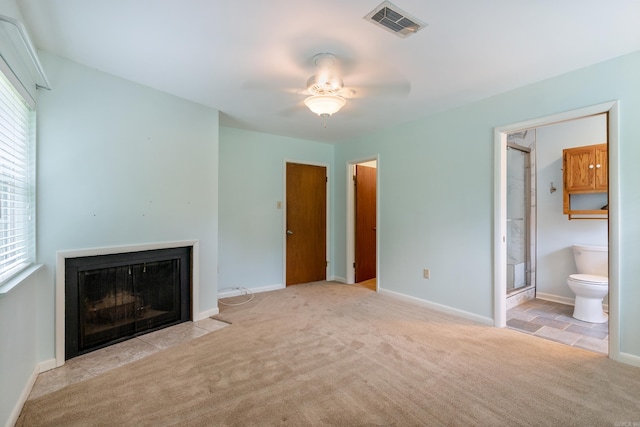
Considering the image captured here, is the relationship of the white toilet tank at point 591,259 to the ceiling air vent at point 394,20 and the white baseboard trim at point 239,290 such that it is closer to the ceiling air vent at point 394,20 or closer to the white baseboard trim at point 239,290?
the ceiling air vent at point 394,20

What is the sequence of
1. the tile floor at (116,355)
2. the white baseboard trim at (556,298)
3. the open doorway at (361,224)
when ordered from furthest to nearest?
1. the open doorway at (361,224)
2. the white baseboard trim at (556,298)
3. the tile floor at (116,355)

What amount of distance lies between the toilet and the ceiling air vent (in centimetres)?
318

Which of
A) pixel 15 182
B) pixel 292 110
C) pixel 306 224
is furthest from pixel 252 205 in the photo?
pixel 15 182

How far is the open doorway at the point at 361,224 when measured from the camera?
16.6ft

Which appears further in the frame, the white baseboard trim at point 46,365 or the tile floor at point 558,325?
the tile floor at point 558,325

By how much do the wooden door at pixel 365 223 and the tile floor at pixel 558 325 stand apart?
7.44 ft

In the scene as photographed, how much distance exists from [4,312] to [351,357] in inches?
87.4

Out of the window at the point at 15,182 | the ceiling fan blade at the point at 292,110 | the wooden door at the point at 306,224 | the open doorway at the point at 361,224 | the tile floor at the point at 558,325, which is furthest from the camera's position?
the open doorway at the point at 361,224


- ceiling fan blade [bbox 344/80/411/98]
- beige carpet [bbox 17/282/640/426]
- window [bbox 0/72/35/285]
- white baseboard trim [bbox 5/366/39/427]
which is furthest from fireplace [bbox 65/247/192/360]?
ceiling fan blade [bbox 344/80/411/98]

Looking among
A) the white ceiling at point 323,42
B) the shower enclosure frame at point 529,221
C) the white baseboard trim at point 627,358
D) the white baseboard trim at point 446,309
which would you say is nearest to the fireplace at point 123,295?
the white ceiling at point 323,42

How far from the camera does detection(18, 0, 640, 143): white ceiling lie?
70.1 inches

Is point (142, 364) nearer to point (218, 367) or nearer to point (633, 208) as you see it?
point (218, 367)

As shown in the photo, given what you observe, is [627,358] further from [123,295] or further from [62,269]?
[62,269]

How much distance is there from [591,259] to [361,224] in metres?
3.05
